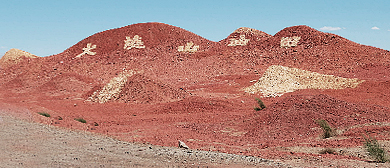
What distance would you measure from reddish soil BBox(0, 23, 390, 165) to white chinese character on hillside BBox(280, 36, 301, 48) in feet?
2.65

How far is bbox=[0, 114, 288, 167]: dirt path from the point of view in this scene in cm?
930

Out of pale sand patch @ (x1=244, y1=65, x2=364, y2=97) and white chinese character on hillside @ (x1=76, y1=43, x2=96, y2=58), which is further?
white chinese character on hillside @ (x1=76, y1=43, x2=96, y2=58)

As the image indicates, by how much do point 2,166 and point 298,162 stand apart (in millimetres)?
7184

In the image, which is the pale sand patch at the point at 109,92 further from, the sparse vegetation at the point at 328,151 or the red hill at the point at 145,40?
the red hill at the point at 145,40

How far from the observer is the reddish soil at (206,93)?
1578 cm

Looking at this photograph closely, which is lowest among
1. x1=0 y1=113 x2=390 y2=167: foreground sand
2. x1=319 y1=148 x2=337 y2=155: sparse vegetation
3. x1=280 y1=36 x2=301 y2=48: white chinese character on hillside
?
x1=319 y1=148 x2=337 y2=155: sparse vegetation

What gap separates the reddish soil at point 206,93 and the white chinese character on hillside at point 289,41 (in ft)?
2.65

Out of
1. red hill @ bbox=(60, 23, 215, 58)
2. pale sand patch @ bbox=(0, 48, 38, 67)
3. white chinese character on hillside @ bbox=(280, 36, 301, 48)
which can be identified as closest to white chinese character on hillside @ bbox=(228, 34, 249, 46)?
red hill @ bbox=(60, 23, 215, 58)

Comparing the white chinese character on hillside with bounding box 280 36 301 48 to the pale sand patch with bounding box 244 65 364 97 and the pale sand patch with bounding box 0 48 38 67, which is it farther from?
the pale sand patch with bounding box 0 48 38 67

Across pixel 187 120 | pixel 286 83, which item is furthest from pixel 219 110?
pixel 286 83

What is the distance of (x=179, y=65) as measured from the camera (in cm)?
5641

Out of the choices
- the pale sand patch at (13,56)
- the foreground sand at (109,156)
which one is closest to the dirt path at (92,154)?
the foreground sand at (109,156)

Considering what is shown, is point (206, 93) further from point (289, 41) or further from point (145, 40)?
point (145, 40)

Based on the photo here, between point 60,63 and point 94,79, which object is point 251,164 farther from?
point 60,63
